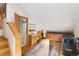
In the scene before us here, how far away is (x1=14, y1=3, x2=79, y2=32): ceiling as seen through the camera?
5.23ft

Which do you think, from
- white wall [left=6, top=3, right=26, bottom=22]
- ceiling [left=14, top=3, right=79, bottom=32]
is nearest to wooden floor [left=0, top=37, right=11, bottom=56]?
white wall [left=6, top=3, right=26, bottom=22]

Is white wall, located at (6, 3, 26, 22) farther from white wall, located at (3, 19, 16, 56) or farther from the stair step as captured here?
the stair step

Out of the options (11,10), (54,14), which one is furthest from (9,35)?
(54,14)

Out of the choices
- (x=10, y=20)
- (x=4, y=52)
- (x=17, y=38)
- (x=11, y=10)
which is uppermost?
(x=11, y=10)

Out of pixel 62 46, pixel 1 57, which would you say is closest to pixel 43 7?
pixel 62 46

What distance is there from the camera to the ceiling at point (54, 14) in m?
1.59

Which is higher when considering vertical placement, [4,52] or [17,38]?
[17,38]

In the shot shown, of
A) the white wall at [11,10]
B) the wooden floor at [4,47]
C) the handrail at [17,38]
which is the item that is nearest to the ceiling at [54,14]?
the white wall at [11,10]

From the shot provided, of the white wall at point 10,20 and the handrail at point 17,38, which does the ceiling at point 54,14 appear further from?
the handrail at point 17,38

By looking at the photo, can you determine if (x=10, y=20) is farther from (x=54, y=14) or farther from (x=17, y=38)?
(x=54, y=14)

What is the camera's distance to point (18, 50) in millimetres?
1580

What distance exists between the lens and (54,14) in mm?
1623

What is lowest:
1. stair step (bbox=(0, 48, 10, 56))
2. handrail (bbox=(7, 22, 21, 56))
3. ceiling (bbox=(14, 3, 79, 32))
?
stair step (bbox=(0, 48, 10, 56))

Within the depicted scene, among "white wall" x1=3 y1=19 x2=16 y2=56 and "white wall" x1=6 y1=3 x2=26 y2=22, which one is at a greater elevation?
"white wall" x1=6 y1=3 x2=26 y2=22
